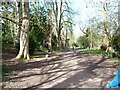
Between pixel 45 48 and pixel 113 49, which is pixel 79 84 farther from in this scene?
pixel 45 48

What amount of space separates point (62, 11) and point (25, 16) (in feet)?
47.8

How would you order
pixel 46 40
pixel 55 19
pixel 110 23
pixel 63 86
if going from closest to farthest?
pixel 63 86 < pixel 110 23 < pixel 46 40 < pixel 55 19

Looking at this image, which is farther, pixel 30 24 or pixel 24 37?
pixel 30 24

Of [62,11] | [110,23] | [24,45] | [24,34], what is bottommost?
[24,45]

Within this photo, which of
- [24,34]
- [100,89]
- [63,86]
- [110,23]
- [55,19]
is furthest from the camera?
[55,19]

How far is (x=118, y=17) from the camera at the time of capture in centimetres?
1150

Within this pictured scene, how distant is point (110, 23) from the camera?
14.2 metres

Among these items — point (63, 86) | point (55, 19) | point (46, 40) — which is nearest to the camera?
point (63, 86)

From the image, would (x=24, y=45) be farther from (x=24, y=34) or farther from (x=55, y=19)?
(x=55, y=19)

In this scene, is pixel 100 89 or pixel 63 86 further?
pixel 63 86

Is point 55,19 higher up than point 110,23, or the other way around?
point 55,19

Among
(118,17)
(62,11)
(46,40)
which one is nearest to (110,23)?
(118,17)

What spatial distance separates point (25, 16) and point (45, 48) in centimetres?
1094

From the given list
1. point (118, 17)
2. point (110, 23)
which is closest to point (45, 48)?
point (110, 23)
